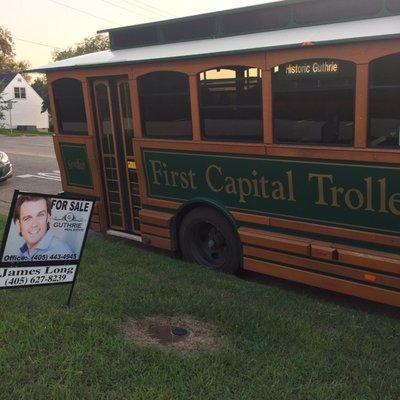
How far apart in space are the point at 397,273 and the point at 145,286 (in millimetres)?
2237

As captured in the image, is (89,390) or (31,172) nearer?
(89,390)

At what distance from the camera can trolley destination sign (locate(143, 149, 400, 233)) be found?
433cm

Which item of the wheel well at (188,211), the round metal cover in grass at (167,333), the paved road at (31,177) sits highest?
the wheel well at (188,211)

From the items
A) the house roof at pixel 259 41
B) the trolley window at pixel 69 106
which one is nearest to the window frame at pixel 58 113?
the trolley window at pixel 69 106

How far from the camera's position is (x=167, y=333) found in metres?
3.98

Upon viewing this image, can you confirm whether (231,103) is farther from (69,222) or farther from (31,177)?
(31,177)

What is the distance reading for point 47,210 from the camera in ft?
13.3

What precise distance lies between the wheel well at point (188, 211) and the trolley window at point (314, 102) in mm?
1040

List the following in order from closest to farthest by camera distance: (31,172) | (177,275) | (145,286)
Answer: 1. (145,286)
2. (177,275)
3. (31,172)

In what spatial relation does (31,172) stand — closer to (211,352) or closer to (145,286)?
(145,286)

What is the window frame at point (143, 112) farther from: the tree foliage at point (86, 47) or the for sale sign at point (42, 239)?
the tree foliage at point (86, 47)

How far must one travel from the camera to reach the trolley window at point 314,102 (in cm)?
435

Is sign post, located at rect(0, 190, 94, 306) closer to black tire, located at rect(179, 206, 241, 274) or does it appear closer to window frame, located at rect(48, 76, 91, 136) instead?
black tire, located at rect(179, 206, 241, 274)

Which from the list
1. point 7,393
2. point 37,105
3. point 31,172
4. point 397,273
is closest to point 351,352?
point 397,273
